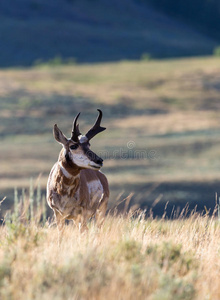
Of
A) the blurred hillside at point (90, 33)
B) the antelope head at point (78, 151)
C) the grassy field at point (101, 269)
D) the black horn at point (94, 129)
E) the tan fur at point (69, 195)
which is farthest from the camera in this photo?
the blurred hillside at point (90, 33)

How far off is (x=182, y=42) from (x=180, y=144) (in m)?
77.5

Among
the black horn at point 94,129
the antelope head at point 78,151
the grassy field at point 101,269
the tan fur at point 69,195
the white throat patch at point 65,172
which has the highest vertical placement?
the black horn at point 94,129

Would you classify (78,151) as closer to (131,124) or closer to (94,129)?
(94,129)

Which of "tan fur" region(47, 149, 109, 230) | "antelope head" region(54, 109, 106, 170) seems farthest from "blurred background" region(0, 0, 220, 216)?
"antelope head" region(54, 109, 106, 170)

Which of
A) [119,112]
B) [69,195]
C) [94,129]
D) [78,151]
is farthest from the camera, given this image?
[119,112]

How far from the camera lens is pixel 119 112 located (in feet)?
137

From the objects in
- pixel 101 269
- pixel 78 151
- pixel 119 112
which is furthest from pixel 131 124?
pixel 101 269

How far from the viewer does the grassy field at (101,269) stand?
610 centimetres

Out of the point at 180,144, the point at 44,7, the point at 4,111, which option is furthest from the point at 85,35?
the point at 180,144

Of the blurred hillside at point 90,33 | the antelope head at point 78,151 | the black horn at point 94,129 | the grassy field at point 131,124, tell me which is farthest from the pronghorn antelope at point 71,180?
the blurred hillside at point 90,33

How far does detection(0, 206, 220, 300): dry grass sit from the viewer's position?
240 inches

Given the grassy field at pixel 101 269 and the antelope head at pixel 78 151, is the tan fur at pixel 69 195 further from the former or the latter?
the grassy field at pixel 101 269

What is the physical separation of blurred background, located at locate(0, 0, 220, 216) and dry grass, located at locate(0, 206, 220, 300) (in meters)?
1.34

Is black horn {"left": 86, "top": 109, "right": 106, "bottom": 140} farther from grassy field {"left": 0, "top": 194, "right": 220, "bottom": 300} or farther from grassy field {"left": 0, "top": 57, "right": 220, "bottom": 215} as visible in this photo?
grassy field {"left": 0, "top": 57, "right": 220, "bottom": 215}
